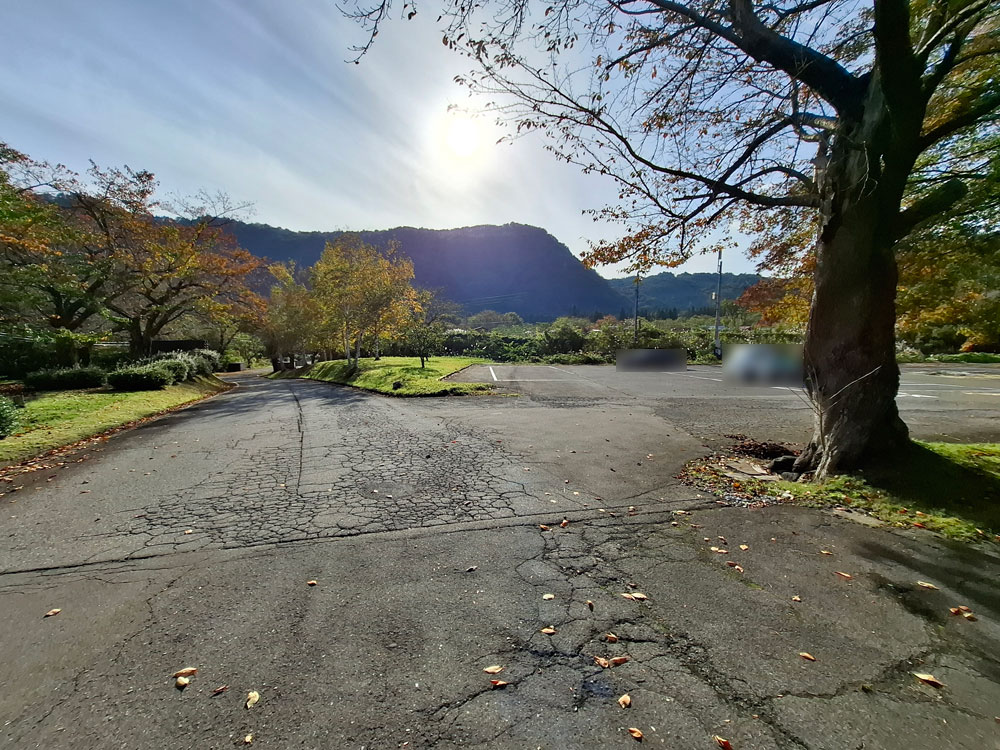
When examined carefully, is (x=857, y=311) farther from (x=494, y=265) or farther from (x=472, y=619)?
(x=494, y=265)

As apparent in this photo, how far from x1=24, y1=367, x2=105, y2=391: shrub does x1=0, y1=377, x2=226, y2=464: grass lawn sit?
597 mm

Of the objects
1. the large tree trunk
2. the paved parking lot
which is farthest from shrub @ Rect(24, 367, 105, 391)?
the large tree trunk

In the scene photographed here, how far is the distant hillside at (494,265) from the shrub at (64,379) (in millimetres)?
102787

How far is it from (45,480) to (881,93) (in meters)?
11.1

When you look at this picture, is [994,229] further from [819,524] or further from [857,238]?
[819,524]

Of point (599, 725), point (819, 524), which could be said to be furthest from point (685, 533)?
point (599, 725)

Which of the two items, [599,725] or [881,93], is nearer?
[599,725]

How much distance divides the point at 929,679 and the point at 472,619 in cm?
248

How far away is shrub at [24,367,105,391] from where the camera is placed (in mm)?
12312

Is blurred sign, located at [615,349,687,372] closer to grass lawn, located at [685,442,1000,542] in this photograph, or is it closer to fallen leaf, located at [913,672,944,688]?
grass lawn, located at [685,442,1000,542]

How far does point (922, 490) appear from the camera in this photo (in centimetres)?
448

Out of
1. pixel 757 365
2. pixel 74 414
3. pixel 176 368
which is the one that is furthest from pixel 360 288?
pixel 757 365

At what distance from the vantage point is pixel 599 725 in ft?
6.03

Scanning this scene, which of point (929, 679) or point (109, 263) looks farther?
point (109, 263)
